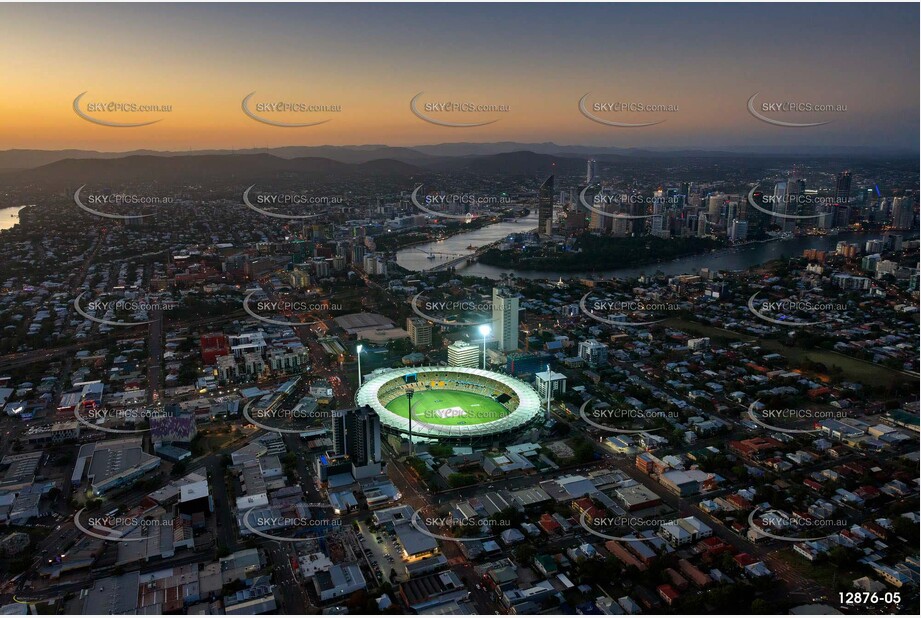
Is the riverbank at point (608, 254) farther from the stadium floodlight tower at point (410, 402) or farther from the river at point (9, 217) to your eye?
the river at point (9, 217)

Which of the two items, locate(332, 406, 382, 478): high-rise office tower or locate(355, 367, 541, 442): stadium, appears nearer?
locate(332, 406, 382, 478): high-rise office tower

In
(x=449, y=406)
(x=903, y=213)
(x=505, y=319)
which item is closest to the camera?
(x=449, y=406)

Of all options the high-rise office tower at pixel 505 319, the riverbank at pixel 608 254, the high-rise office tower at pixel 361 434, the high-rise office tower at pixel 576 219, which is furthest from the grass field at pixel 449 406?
the high-rise office tower at pixel 576 219

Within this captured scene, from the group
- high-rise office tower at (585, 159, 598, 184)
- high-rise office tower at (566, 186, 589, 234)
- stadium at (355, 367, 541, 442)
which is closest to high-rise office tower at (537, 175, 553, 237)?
high-rise office tower at (566, 186, 589, 234)

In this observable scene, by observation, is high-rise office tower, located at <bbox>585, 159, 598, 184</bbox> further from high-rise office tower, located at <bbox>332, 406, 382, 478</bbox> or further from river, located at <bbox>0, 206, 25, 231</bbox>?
high-rise office tower, located at <bbox>332, 406, 382, 478</bbox>

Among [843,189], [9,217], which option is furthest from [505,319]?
[9,217]

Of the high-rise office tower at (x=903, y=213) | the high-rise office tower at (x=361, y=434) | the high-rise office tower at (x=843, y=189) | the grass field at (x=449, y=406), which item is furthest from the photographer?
the high-rise office tower at (x=843, y=189)

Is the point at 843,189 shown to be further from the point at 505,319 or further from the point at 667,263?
the point at 505,319
